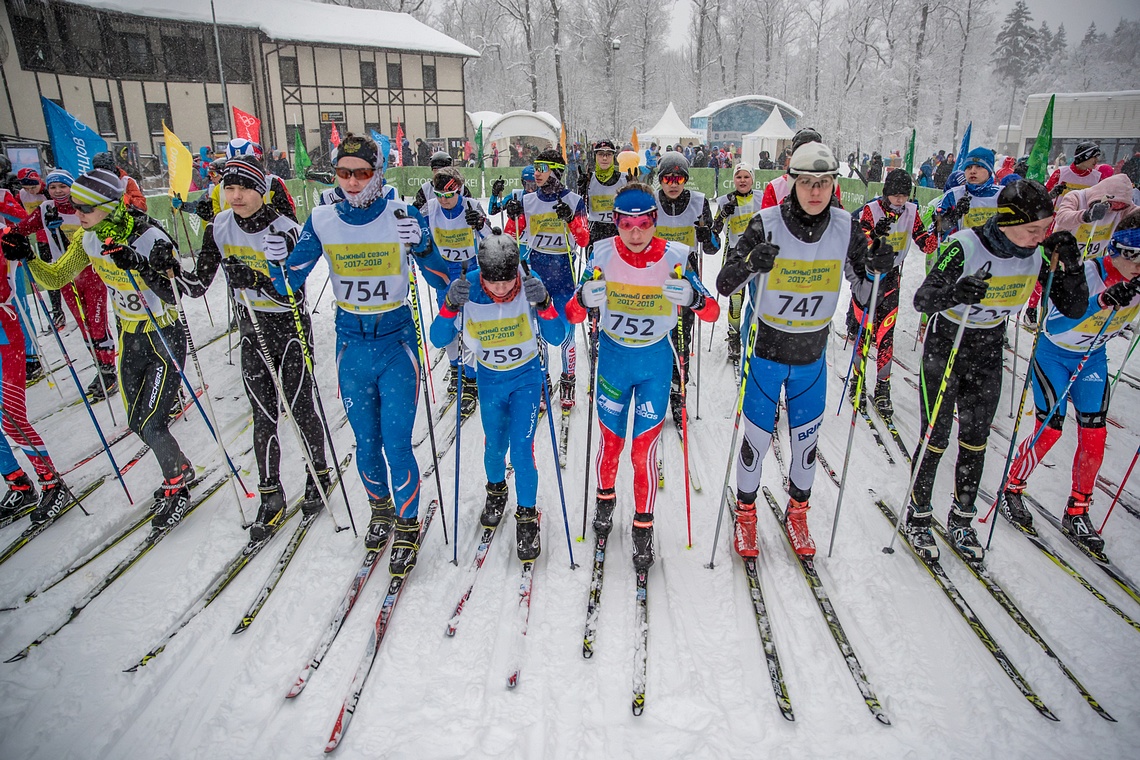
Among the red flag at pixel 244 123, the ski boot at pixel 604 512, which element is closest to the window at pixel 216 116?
the red flag at pixel 244 123

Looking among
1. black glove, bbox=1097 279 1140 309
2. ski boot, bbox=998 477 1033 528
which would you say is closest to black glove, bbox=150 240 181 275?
ski boot, bbox=998 477 1033 528

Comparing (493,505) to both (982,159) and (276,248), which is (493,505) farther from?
(982,159)

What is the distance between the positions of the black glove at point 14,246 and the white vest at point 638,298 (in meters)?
4.17

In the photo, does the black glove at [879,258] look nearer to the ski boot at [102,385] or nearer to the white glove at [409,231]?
the white glove at [409,231]

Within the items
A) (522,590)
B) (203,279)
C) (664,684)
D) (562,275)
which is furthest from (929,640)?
(203,279)

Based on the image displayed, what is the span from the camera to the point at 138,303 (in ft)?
14.0

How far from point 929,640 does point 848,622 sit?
0.41 metres

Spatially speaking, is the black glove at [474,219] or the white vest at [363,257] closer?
the white vest at [363,257]

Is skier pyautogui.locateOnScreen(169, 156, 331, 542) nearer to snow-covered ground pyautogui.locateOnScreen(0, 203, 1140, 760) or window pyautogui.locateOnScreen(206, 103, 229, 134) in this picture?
snow-covered ground pyautogui.locateOnScreen(0, 203, 1140, 760)

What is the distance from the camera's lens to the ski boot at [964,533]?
389cm

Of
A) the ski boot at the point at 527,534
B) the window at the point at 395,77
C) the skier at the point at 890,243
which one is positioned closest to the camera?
the ski boot at the point at 527,534

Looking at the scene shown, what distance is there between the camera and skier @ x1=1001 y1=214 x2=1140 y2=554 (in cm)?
380

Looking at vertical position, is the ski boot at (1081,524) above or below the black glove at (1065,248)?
below

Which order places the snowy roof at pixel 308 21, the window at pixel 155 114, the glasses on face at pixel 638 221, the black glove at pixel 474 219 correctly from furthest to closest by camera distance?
the window at pixel 155 114 < the snowy roof at pixel 308 21 < the black glove at pixel 474 219 < the glasses on face at pixel 638 221
